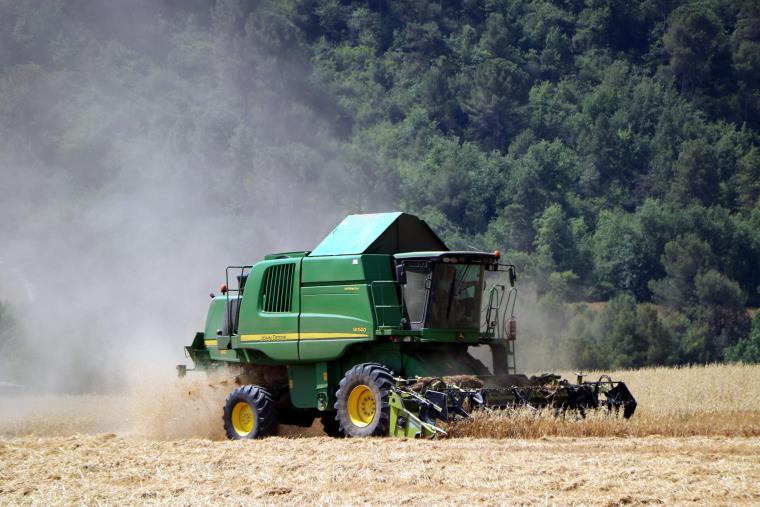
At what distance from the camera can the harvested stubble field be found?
486 inches

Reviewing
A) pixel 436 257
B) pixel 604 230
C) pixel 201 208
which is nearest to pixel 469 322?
pixel 436 257

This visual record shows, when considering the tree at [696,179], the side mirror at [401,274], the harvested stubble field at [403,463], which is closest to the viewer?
the harvested stubble field at [403,463]

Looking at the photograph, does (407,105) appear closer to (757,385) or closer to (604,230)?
(604,230)

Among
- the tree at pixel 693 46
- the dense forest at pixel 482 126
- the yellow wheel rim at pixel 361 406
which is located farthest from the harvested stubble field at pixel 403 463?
the tree at pixel 693 46

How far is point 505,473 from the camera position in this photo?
1318cm

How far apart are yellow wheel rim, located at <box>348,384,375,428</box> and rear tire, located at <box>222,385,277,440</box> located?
1.91 meters

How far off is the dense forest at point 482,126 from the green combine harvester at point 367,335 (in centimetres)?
4196

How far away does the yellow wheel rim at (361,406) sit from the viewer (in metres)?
18.4

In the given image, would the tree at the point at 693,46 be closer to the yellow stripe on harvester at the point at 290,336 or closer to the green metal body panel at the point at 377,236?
the green metal body panel at the point at 377,236

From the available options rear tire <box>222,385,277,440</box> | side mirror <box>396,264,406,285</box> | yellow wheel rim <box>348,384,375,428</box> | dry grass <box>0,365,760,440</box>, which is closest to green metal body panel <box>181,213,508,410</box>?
side mirror <box>396,264,406,285</box>

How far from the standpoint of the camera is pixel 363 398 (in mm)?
18484

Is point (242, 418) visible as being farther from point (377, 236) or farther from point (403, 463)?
point (403, 463)

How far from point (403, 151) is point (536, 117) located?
800 inches

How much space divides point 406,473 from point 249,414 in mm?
7184
